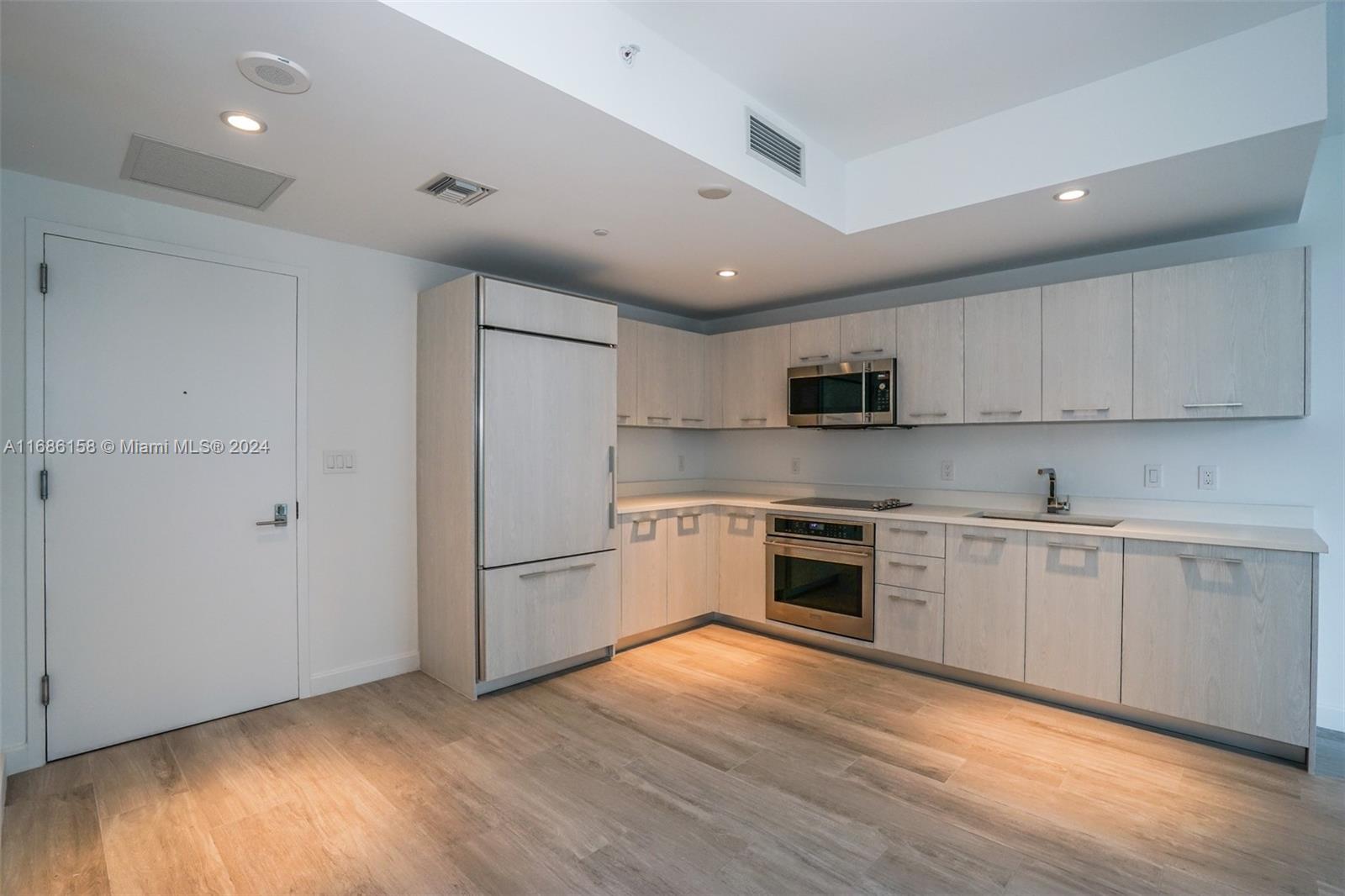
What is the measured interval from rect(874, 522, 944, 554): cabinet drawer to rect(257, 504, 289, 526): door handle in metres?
3.13

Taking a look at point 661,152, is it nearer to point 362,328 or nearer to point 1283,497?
point 362,328

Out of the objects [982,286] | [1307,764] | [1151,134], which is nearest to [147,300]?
[1151,134]

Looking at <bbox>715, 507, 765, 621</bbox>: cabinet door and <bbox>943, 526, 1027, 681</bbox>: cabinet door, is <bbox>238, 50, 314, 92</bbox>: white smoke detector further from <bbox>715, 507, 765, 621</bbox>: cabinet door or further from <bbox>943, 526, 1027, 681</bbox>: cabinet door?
<bbox>943, 526, 1027, 681</bbox>: cabinet door

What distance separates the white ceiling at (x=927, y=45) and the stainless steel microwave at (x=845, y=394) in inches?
60.9

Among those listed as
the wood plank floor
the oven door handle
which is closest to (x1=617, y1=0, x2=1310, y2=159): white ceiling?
the oven door handle

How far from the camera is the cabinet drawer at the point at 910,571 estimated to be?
3434 mm

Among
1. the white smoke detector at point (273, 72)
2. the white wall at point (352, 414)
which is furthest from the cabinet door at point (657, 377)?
the white smoke detector at point (273, 72)

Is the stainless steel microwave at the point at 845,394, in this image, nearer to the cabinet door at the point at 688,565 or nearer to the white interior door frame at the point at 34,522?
the cabinet door at the point at 688,565

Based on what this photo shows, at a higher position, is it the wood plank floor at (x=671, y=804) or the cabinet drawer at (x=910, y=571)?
the cabinet drawer at (x=910, y=571)

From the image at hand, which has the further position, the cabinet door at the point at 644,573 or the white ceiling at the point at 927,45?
the cabinet door at the point at 644,573

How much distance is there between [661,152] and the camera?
90.1 inches

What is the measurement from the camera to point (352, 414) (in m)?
3.42

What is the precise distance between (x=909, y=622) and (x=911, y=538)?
18.3 inches

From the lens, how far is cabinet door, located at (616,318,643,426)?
4.29 meters
